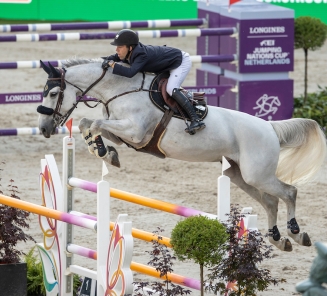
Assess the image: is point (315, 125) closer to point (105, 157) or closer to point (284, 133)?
point (284, 133)

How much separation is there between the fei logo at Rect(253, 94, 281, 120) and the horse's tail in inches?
174

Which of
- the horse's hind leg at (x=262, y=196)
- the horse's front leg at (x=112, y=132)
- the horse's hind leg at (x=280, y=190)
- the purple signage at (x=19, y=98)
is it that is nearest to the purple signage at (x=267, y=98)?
the purple signage at (x=19, y=98)

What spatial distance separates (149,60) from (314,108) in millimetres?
6153

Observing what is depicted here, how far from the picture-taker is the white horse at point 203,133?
5.80 meters

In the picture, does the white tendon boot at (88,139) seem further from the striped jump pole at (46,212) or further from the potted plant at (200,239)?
the potted plant at (200,239)

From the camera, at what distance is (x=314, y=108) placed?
1159 cm

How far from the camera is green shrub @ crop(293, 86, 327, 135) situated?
11273 mm

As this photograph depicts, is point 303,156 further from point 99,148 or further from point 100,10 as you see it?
point 100,10

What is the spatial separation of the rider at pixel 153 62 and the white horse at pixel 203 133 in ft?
0.32

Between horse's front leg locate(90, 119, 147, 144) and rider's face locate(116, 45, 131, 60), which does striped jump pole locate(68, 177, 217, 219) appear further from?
rider's face locate(116, 45, 131, 60)

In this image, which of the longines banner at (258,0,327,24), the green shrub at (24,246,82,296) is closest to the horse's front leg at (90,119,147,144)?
the green shrub at (24,246,82,296)

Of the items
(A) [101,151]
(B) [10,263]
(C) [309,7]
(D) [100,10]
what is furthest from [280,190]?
(D) [100,10]

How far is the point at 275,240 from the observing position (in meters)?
6.01

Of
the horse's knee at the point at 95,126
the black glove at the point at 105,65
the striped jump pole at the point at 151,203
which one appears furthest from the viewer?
the black glove at the point at 105,65
